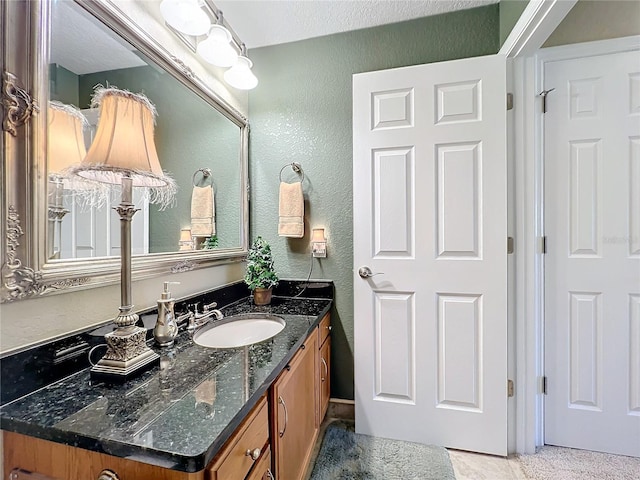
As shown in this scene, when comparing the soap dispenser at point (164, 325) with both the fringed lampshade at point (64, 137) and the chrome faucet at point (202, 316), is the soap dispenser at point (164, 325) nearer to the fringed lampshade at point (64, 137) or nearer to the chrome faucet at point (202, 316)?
the chrome faucet at point (202, 316)

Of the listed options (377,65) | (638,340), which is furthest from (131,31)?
(638,340)

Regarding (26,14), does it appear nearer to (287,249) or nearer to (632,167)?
(287,249)

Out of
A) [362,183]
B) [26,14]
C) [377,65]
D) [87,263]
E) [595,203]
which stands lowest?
[87,263]

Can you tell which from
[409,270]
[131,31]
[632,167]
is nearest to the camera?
[131,31]

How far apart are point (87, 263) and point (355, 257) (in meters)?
1.20

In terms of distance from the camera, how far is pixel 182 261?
4.26ft

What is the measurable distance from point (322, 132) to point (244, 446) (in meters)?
1.65

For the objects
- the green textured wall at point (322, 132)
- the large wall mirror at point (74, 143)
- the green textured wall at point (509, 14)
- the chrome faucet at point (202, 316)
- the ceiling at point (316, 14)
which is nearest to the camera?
the large wall mirror at point (74, 143)

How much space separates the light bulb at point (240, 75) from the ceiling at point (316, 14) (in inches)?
10.6

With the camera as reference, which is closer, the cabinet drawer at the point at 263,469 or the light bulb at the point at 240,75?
the cabinet drawer at the point at 263,469

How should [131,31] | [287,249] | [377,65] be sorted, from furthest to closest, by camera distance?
1. [287,249]
2. [377,65]
3. [131,31]

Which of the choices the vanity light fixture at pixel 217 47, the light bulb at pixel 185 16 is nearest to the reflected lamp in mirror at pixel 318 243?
the vanity light fixture at pixel 217 47

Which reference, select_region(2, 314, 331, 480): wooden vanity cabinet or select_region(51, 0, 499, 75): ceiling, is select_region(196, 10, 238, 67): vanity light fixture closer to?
select_region(51, 0, 499, 75): ceiling

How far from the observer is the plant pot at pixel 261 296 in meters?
1.66
